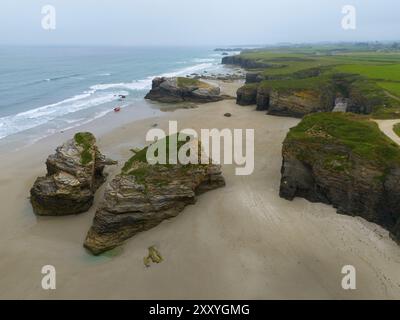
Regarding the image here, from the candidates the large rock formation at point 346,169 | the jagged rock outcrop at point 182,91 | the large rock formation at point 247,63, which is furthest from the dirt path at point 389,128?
the large rock formation at point 247,63

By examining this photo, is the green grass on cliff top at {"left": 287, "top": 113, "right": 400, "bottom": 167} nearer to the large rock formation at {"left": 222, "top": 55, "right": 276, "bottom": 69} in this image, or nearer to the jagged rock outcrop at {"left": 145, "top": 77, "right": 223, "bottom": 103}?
the jagged rock outcrop at {"left": 145, "top": 77, "right": 223, "bottom": 103}

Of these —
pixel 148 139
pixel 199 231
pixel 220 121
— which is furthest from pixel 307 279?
pixel 220 121

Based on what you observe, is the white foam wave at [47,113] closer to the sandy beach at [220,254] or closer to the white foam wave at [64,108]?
the white foam wave at [64,108]

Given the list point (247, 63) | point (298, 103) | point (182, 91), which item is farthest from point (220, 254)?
point (247, 63)

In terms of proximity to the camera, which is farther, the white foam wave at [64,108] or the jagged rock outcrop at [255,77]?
the jagged rock outcrop at [255,77]

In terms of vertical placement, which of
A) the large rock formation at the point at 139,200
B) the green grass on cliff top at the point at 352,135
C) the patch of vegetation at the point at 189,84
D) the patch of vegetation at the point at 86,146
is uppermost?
the patch of vegetation at the point at 189,84
